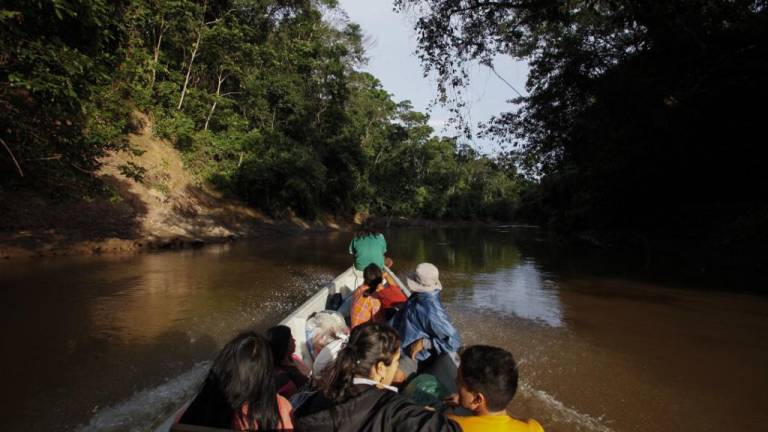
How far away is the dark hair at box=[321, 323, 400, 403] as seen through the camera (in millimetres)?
1729

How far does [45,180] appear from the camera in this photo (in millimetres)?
6980

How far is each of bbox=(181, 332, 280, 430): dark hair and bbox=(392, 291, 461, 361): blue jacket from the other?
152cm

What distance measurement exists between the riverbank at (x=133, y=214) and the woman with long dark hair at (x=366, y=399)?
7472 millimetres

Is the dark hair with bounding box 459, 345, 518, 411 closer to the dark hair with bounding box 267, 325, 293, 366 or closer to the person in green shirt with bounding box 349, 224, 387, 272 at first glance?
the dark hair with bounding box 267, 325, 293, 366

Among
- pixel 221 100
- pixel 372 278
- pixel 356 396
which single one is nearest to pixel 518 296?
pixel 372 278

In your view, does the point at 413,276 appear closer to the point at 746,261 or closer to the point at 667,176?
the point at 746,261

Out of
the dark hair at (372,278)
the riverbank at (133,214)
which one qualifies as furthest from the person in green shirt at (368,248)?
the riverbank at (133,214)

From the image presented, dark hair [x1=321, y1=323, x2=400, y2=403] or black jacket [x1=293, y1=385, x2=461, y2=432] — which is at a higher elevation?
dark hair [x1=321, y1=323, x2=400, y2=403]

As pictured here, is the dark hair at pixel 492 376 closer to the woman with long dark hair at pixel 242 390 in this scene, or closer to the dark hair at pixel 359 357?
the dark hair at pixel 359 357

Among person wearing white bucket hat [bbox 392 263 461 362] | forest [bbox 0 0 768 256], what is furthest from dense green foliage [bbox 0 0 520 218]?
person wearing white bucket hat [bbox 392 263 461 362]

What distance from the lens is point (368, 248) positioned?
20.2 feet

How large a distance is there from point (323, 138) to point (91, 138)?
2172 cm

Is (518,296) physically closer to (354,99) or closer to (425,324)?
(425,324)

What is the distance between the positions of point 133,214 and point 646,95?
15.9 meters
